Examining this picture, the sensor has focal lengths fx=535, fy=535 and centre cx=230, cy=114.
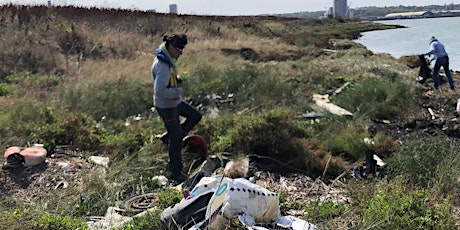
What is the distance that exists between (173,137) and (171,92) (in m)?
0.53

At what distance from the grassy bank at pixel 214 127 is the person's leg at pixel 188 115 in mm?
440

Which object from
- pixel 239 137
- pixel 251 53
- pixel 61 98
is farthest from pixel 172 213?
pixel 251 53

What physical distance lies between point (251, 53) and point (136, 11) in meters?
9.90

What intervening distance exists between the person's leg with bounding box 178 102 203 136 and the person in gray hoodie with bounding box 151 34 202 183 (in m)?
0.19

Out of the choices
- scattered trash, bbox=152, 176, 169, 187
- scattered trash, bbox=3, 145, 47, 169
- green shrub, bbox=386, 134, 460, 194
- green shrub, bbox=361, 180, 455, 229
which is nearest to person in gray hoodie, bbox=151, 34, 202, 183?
scattered trash, bbox=152, 176, 169, 187

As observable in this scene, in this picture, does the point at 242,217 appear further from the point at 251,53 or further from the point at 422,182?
the point at 251,53

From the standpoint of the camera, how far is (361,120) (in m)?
9.24

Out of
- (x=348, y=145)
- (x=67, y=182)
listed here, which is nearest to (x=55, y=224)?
(x=67, y=182)

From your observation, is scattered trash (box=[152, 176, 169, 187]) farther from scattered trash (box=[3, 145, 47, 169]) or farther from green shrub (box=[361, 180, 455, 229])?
green shrub (box=[361, 180, 455, 229])

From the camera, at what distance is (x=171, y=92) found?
585 cm

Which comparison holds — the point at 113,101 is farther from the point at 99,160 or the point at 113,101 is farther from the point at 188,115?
the point at 188,115

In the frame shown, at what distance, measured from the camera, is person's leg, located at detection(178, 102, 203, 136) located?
6.44m

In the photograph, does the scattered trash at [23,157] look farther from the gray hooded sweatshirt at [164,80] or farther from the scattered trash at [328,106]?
the scattered trash at [328,106]

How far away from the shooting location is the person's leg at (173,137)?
6.00m
